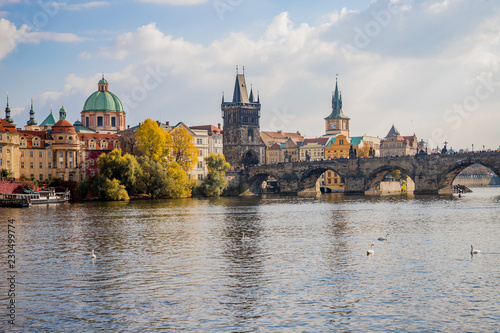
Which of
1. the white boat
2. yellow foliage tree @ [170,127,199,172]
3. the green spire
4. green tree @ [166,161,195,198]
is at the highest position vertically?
the green spire

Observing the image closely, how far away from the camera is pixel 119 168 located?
9094 cm

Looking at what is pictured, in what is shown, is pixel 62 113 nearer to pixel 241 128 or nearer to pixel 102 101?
pixel 102 101

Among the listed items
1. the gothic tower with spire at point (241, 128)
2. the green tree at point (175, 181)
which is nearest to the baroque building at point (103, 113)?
the gothic tower with spire at point (241, 128)

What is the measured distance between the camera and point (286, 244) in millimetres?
39781

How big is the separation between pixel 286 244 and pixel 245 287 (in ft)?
43.1

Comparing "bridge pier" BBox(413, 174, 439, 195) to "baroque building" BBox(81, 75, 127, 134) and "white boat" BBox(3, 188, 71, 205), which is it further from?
"baroque building" BBox(81, 75, 127, 134)

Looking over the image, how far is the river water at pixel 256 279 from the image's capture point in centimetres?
2209

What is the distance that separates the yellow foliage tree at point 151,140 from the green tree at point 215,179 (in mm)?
11104

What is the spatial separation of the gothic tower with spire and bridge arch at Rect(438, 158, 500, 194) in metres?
61.7

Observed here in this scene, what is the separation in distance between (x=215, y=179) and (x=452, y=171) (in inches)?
1484

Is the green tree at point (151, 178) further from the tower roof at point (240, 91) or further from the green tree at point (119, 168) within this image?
the tower roof at point (240, 91)

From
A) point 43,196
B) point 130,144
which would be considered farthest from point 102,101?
point 43,196

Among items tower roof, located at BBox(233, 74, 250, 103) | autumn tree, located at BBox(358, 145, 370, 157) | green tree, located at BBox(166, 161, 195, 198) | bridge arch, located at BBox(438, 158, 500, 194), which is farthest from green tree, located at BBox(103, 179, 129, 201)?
autumn tree, located at BBox(358, 145, 370, 157)

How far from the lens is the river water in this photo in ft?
72.5
